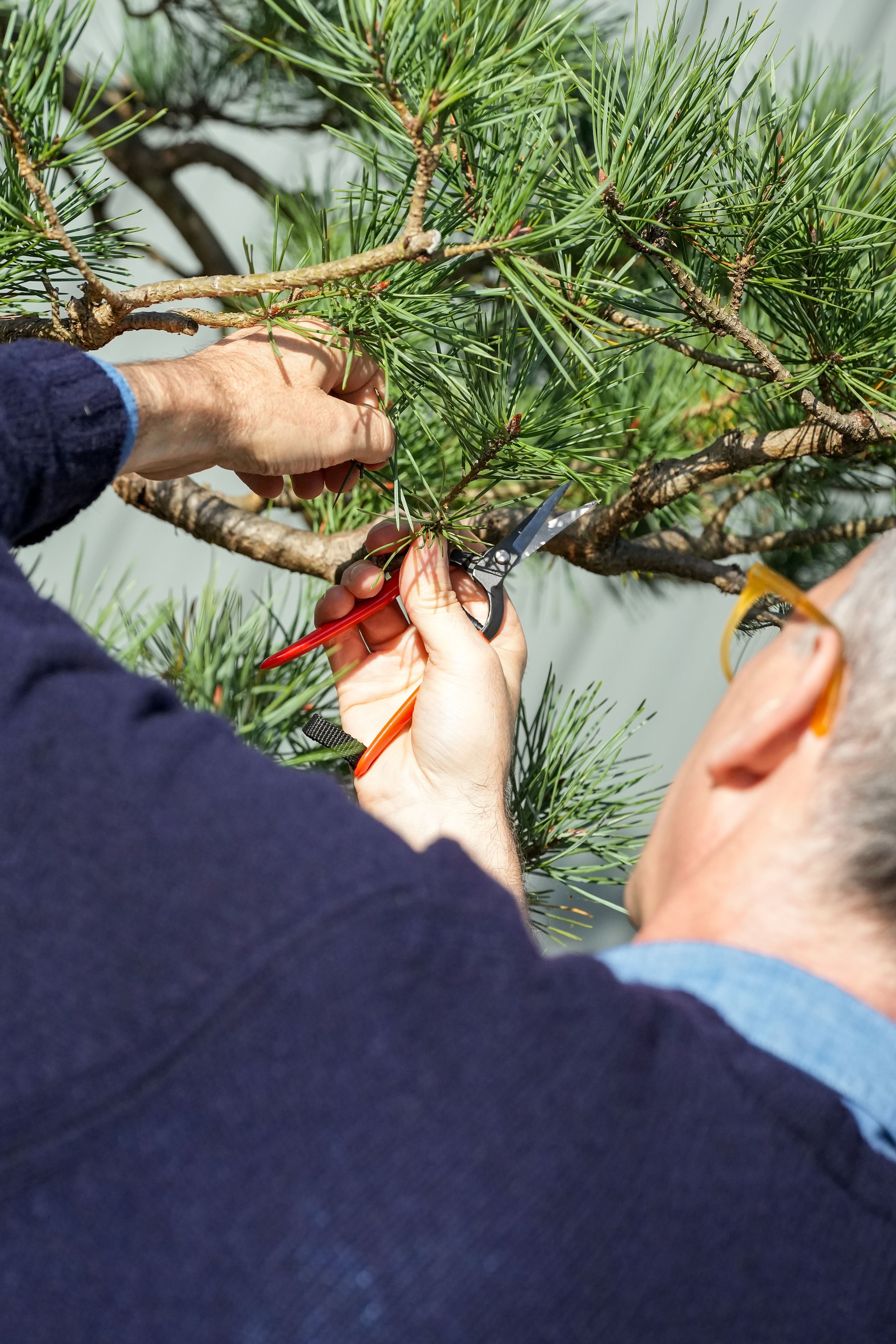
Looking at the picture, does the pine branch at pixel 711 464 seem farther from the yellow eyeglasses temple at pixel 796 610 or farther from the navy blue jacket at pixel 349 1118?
the navy blue jacket at pixel 349 1118

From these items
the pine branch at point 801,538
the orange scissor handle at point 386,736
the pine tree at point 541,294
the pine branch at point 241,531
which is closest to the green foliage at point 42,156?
the pine tree at point 541,294

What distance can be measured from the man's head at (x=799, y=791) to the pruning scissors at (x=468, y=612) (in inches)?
6.7

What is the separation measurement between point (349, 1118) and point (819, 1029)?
13cm

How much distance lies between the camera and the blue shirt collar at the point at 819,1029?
0.25 m

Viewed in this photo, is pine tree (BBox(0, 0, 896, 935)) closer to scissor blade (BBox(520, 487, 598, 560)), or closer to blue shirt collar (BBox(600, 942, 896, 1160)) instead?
scissor blade (BBox(520, 487, 598, 560))

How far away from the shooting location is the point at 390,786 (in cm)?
51

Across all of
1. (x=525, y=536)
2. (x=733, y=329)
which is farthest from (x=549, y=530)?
(x=733, y=329)

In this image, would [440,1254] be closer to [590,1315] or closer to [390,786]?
[590,1315]

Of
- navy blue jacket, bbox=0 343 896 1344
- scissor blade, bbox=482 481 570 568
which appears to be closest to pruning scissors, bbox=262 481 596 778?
scissor blade, bbox=482 481 570 568

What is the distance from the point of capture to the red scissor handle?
468mm

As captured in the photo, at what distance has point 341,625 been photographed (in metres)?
0.47

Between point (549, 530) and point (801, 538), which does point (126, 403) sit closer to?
point (549, 530)

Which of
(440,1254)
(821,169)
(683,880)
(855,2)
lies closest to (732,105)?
(821,169)

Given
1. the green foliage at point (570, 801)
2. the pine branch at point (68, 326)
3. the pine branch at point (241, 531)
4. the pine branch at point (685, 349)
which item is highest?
the pine branch at point (685, 349)
